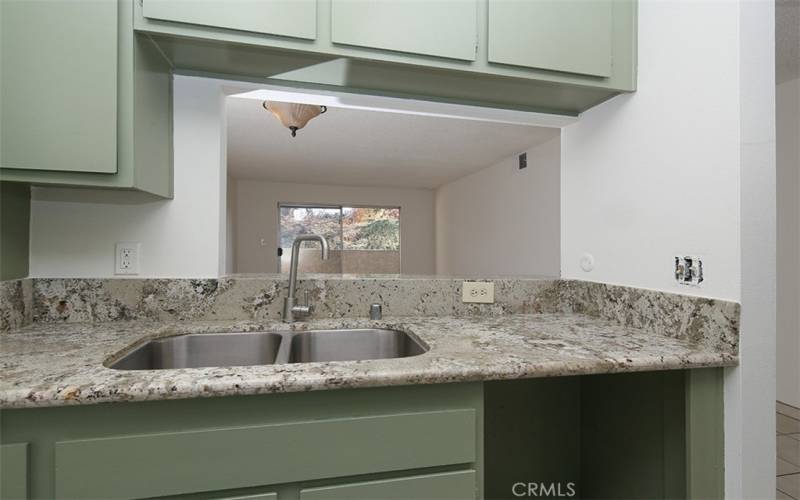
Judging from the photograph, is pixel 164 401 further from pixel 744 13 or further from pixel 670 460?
pixel 744 13

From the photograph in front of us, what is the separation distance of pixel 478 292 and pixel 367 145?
3204mm

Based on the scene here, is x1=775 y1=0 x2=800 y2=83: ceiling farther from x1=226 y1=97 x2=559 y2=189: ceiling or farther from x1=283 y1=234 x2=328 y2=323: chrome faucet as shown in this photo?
x1=283 y1=234 x2=328 y2=323: chrome faucet

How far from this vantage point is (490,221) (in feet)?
17.8

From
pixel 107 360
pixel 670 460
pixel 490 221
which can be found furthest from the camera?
pixel 490 221

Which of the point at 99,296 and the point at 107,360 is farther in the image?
the point at 99,296

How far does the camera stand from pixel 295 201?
6789 mm

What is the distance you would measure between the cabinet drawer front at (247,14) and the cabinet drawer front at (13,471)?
1.04m

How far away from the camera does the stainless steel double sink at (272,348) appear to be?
1213 millimetres

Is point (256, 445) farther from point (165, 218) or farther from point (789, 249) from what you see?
point (789, 249)

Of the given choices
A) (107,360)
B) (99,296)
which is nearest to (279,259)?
(99,296)

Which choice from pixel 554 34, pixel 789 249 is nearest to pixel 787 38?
pixel 789 249

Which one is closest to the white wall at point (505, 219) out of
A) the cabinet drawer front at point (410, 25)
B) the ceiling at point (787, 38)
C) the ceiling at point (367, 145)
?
the ceiling at point (367, 145)

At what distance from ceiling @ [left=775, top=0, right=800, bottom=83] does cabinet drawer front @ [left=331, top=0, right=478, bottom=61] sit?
209 centimetres

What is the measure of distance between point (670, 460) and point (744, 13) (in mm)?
1246
